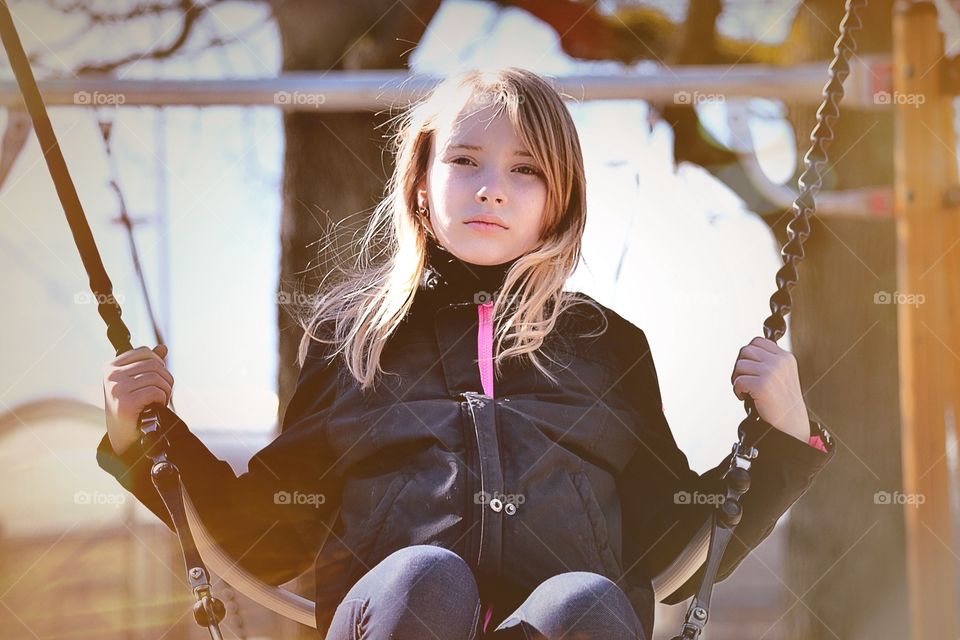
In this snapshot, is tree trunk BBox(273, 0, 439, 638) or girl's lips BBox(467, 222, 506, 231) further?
tree trunk BBox(273, 0, 439, 638)

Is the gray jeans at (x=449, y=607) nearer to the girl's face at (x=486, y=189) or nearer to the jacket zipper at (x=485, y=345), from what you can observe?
the jacket zipper at (x=485, y=345)

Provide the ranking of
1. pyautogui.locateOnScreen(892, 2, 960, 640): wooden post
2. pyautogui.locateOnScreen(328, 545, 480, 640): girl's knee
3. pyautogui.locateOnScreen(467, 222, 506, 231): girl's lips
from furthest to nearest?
pyautogui.locateOnScreen(892, 2, 960, 640): wooden post < pyautogui.locateOnScreen(467, 222, 506, 231): girl's lips < pyautogui.locateOnScreen(328, 545, 480, 640): girl's knee

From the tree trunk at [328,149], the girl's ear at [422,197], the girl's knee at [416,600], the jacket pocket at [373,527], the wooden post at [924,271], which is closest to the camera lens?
the girl's knee at [416,600]

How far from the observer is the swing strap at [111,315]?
1185mm

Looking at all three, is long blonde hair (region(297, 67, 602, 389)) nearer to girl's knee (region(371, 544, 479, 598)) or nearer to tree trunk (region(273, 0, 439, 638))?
girl's knee (region(371, 544, 479, 598))

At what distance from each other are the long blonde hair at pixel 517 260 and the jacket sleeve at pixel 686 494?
0.52ft

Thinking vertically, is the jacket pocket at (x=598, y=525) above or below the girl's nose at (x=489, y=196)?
below

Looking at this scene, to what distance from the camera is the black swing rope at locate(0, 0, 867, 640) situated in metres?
1.17

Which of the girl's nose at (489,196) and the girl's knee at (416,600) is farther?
the girl's nose at (489,196)

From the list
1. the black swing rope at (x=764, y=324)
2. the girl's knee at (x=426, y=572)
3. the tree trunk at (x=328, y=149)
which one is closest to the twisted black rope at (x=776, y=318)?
the black swing rope at (x=764, y=324)

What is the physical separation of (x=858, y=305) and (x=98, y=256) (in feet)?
4.95

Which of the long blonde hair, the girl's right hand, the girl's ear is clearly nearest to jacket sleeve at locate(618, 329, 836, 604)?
the long blonde hair

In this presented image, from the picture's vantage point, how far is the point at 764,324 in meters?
1.25

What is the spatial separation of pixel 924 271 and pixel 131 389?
1.30 m
